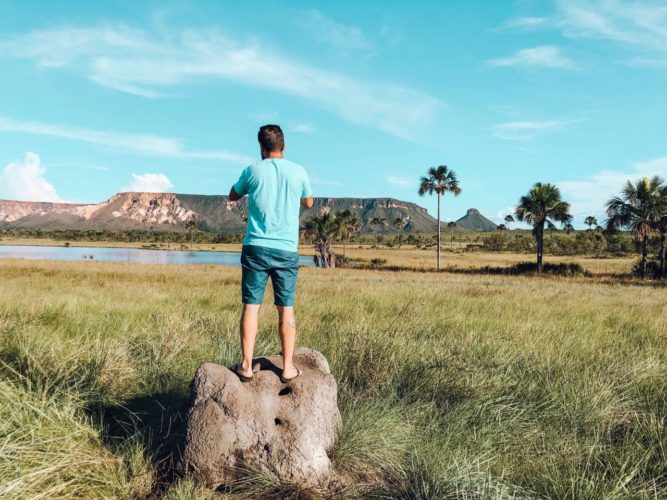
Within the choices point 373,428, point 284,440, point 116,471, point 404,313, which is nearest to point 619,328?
point 404,313

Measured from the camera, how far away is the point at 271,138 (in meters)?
4.04

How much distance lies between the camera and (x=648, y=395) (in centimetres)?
500

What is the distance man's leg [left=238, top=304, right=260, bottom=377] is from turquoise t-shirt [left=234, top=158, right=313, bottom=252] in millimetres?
547

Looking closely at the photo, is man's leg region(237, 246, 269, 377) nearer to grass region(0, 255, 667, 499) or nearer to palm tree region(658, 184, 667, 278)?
grass region(0, 255, 667, 499)

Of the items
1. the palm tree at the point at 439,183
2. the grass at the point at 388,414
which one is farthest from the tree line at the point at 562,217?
the grass at the point at 388,414

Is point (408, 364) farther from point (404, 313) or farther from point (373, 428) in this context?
point (404, 313)

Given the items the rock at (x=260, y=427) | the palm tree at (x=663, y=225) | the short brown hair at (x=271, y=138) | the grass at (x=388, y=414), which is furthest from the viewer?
the palm tree at (x=663, y=225)

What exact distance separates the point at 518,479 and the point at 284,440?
1.71 m

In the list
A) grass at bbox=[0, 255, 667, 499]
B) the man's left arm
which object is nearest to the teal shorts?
the man's left arm

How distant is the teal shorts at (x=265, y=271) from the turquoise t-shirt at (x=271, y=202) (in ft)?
0.19

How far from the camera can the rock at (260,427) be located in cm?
345

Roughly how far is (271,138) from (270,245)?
3.00 feet

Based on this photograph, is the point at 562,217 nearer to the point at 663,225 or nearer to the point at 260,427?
the point at 663,225

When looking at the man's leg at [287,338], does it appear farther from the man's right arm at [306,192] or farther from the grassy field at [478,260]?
the grassy field at [478,260]
